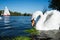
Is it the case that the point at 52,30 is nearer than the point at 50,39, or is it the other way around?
the point at 50,39

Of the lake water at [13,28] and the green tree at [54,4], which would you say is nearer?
the lake water at [13,28]

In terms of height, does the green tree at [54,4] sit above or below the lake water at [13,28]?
above

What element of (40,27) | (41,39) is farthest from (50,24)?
(41,39)

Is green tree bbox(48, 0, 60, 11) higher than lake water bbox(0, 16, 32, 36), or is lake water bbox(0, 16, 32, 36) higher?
green tree bbox(48, 0, 60, 11)

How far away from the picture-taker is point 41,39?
717 inches

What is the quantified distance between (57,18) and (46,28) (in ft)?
6.13

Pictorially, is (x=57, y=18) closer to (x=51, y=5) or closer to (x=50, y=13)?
(x=50, y=13)

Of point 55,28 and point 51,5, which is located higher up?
point 51,5

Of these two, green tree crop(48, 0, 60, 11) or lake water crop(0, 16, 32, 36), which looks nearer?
lake water crop(0, 16, 32, 36)

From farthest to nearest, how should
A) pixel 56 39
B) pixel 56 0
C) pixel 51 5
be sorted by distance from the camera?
pixel 51 5
pixel 56 0
pixel 56 39

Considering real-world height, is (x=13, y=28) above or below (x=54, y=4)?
below

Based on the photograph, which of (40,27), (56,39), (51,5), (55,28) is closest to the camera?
(56,39)

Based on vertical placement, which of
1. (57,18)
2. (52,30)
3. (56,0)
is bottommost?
(52,30)

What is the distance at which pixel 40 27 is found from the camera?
22656 millimetres
